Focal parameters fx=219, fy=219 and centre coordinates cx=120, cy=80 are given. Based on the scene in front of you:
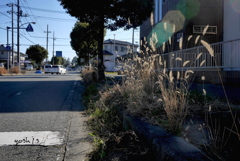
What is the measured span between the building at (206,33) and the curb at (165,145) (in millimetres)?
4189

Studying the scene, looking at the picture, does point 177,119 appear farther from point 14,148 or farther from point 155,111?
point 14,148

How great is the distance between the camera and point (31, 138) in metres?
3.57

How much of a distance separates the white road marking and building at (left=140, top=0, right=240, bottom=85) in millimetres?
4254

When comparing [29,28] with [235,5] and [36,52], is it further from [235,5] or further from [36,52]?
[36,52]

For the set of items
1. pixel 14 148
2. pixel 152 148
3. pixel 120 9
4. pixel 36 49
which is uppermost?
pixel 36 49

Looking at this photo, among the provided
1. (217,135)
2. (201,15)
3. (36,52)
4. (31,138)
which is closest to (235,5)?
(201,15)

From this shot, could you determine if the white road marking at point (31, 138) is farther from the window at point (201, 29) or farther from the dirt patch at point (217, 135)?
the window at point (201, 29)

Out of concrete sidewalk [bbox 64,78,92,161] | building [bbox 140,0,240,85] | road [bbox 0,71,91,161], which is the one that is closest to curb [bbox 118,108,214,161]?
concrete sidewalk [bbox 64,78,92,161]

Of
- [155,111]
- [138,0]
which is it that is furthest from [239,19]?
[155,111]

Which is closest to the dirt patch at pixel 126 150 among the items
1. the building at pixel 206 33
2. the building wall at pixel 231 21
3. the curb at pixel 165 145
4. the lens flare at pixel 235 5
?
the curb at pixel 165 145

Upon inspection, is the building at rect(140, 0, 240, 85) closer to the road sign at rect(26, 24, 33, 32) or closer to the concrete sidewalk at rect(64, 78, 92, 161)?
the concrete sidewalk at rect(64, 78, 92, 161)

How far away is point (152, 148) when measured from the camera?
2.35 meters

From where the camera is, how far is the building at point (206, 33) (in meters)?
7.21

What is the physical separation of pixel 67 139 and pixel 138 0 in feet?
30.3
